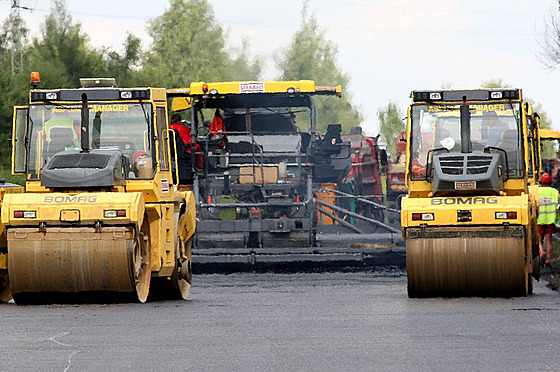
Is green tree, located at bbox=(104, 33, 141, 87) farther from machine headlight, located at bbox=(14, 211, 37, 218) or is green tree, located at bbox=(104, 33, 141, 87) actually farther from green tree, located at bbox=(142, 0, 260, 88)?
machine headlight, located at bbox=(14, 211, 37, 218)

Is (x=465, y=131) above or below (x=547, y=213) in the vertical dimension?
above

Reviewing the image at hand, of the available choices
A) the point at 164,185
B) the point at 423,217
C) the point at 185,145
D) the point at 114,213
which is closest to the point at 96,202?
the point at 114,213

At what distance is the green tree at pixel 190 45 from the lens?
5869 cm

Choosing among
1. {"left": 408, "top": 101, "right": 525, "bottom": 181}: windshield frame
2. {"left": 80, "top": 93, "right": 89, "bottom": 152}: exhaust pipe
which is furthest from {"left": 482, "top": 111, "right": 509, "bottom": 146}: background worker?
{"left": 80, "top": 93, "right": 89, "bottom": 152}: exhaust pipe

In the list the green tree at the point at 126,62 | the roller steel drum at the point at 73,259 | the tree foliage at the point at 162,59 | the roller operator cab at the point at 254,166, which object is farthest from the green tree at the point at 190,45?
the roller steel drum at the point at 73,259

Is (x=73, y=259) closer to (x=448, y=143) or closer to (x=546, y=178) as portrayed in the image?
(x=448, y=143)

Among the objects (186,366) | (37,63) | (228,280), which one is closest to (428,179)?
(228,280)

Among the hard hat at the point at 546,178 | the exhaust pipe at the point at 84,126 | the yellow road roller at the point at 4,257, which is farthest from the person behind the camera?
the hard hat at the point at 546,178

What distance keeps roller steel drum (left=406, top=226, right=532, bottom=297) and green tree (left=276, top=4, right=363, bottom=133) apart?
57836 millimetres

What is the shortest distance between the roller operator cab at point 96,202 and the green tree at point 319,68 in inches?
2247

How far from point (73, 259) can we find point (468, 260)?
4.13m

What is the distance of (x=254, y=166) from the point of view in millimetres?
20422

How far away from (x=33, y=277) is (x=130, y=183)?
167 cm

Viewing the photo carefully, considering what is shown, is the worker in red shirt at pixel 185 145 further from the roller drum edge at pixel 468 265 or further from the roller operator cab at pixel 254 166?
the roller drum edge at pixel 468 265
